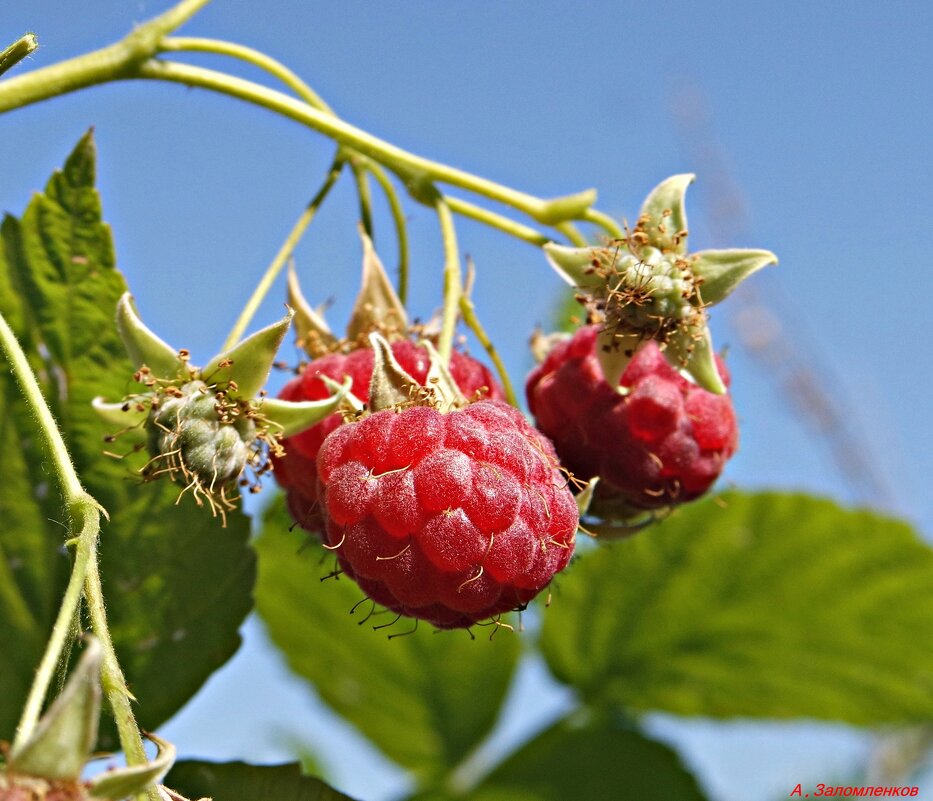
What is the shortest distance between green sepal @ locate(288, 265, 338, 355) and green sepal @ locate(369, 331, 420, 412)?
13.1 inches

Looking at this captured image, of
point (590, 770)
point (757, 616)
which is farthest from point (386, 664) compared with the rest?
point (757, 616)

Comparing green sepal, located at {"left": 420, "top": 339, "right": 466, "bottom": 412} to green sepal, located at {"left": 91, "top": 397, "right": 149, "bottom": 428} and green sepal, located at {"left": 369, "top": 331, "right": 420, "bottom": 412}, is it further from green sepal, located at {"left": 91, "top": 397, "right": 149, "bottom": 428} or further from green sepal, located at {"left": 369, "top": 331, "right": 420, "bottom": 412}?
green sepal, located at {"left": 91, "top": 397, "right": 149, "bottom": 428}

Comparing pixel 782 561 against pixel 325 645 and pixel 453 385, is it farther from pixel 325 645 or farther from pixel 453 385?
pixel 453 385

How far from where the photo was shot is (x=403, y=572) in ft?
4.47

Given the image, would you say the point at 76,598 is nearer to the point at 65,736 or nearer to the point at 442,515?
the point at 65,736

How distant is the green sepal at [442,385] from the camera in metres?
1.51

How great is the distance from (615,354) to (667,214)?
0.21 meters

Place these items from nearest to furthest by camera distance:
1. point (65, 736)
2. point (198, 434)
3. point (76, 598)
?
1. point (65, 736)
2. point (76, 598)
3. point (198, 434)

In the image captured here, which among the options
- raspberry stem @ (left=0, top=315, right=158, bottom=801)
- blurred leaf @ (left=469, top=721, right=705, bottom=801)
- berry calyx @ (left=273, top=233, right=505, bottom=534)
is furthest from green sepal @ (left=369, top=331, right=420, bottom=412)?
blurred leaf @ (left=469, top=721, right=705, bottom=801)

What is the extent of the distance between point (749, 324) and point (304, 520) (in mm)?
3338

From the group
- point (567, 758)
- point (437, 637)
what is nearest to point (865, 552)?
point (567, 758)

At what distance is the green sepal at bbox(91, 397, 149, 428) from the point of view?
Answer: 4.87 feet

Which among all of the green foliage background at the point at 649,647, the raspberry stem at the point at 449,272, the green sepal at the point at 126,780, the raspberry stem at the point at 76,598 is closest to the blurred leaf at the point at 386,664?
the green foliage background at the point at 649,647

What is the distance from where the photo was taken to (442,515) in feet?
4.47
